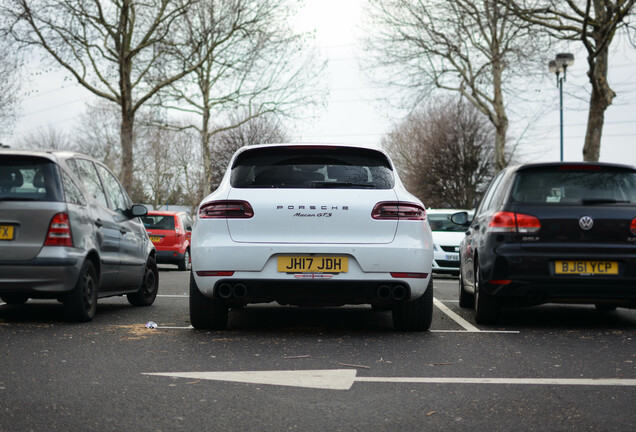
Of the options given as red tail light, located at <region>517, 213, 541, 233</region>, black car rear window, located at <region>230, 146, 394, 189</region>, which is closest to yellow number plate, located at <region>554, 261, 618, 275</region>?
red tail light, located at <region>517, 213, 541, 233</region>

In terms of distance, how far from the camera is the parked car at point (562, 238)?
786 cm

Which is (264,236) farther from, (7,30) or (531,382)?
(7,30)

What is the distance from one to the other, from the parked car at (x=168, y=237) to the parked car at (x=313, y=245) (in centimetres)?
1574

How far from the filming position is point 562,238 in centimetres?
793

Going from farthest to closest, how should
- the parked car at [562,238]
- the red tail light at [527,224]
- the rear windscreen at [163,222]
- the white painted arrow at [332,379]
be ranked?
the rear windscreen at [163,222] → the red tail light at [527,224] → the parked car at [562,238] → the white painted arrow at [332,379]

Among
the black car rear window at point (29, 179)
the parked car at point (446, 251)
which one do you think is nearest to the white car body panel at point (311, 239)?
the black car rear window at point (29, 179)

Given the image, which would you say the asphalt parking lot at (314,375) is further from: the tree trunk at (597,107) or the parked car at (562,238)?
the tree trunk at (597,107)

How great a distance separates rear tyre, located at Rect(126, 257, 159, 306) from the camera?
1053 centimetres

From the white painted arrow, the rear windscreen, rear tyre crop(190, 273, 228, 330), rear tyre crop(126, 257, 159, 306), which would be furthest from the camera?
the rear windscreen

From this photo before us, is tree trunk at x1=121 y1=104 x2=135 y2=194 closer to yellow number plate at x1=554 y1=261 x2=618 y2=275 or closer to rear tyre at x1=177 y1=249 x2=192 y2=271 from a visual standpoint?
rear tyre at x1=177 y1=249 x2=192 y2=271

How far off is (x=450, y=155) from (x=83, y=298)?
2200 inches

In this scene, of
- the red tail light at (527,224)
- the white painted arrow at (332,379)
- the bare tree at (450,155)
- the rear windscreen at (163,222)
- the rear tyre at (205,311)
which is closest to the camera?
the white painted arrow at (332,379)

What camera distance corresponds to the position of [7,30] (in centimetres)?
3041

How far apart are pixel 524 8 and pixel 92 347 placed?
19.5 meters
